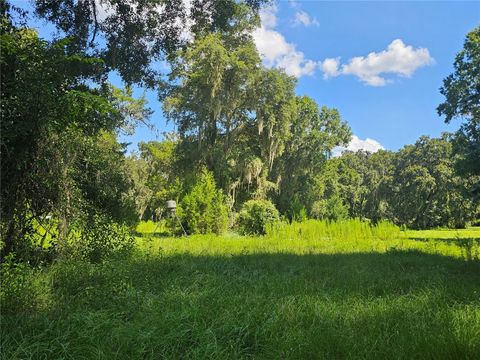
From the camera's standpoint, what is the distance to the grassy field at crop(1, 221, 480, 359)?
10.2 feet

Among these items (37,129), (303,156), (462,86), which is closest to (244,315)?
(37,129)

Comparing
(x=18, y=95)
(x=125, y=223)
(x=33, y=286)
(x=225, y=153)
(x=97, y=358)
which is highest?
(x=225, y=153)

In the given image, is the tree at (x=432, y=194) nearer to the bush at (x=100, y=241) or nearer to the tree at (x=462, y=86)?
the tree at (x=462, y=86)

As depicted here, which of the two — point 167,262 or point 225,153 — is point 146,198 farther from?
point 167,262

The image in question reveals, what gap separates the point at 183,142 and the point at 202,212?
222 inches

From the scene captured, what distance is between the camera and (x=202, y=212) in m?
17.4

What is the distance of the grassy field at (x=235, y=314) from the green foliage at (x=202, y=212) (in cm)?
997

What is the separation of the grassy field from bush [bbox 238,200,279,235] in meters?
10.7

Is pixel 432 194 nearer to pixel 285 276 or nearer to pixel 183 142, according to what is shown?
pixel 183 142

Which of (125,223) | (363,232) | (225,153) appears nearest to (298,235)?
(363,232)

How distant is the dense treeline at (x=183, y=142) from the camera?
17.6ft

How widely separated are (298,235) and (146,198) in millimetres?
15816

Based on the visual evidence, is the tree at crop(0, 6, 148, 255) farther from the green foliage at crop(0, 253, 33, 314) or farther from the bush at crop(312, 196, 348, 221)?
the bush at crop(312, 196, 348, 221)

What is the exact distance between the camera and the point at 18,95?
15.6ft
